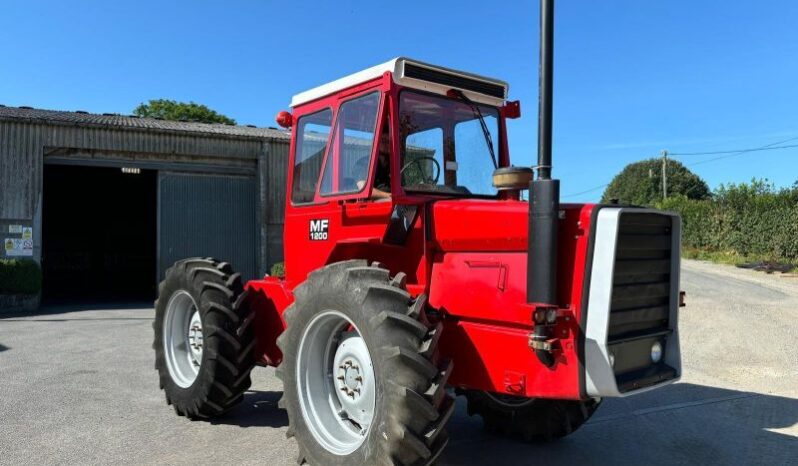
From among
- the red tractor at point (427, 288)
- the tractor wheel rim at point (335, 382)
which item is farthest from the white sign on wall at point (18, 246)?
the tractor wheel rim at point (335, 382)

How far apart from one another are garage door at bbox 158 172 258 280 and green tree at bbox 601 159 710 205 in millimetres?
50943

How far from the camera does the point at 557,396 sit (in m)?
3.44

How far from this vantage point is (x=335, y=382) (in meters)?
4.26

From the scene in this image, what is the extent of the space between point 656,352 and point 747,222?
28.0 meters

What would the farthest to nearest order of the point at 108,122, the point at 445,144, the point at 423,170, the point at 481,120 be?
the point at 108,122 < the point at 481,120 < the point at 445,144 < the point at 423,170

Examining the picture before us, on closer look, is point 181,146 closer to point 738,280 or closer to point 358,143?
point 358,143

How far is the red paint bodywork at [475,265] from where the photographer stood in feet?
11.5

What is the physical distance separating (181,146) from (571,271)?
53.0 ft

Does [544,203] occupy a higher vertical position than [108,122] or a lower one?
lower

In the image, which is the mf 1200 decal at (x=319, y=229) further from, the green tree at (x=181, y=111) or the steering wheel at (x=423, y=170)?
the green tree at (x=181, y=111)

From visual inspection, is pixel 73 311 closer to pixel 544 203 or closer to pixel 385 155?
pixel 385 155

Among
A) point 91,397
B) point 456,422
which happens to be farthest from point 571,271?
point 91,397

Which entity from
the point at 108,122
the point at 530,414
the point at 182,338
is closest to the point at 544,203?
the point at 530,414

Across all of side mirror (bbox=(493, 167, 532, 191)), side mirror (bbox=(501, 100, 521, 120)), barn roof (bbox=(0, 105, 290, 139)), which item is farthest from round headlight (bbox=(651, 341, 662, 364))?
barn roof (bbox=(0, 105, 290, 139))
